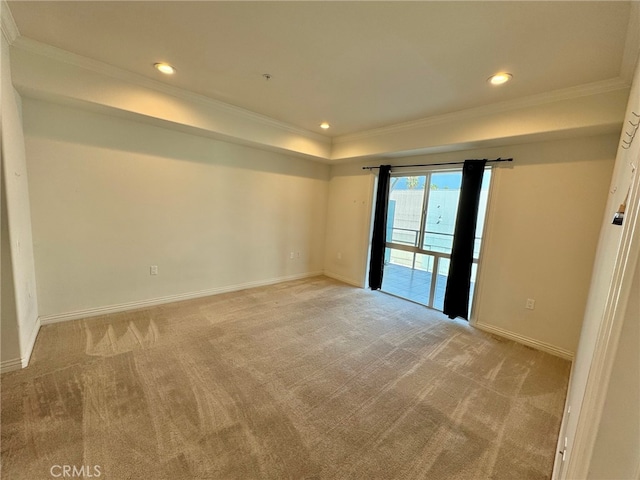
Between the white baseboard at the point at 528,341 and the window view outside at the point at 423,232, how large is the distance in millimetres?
543

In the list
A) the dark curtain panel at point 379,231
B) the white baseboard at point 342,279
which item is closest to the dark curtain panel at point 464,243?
the dark curtain panel at point 379,231

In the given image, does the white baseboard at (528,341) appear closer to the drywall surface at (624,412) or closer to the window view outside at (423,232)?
the window view outside at (423,232)

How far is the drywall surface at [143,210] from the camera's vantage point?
263 centimetres

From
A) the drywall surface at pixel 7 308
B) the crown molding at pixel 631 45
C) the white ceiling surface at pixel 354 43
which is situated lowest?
the drywall surface at pixel 7 308

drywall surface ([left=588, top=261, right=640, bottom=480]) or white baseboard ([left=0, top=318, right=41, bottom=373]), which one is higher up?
drywall surface ([left=588, top=261, right=640, bottom=480])

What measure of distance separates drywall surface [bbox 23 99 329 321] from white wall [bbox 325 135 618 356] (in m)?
3.00

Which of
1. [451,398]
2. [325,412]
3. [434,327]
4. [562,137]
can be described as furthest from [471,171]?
[325,412]

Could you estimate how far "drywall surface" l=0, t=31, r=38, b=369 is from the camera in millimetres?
1888

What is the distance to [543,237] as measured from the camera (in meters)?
2.83

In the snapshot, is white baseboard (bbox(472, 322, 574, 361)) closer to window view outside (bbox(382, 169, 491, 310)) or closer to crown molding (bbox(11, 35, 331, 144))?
window view outside (bbox(382, 169, 491, 310))

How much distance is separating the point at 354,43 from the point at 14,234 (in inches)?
115

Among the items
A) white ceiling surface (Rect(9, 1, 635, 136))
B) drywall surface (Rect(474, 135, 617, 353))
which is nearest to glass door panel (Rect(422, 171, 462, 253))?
drywall surface (Rect(474, 135, 617, 353))

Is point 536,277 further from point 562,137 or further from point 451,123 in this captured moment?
point 451,123

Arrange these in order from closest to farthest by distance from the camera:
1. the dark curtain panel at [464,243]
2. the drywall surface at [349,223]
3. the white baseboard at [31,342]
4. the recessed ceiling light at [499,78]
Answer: the white baseboard at [31,342]
the recessed ceiling light at [499,78]
the dark curtain panel at [464,243]
the drywall surface at [349,223]
